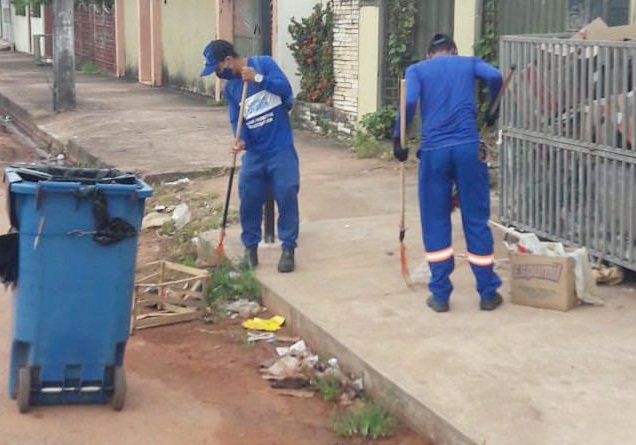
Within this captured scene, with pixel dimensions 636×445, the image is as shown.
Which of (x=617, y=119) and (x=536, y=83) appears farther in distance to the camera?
(x=536, y=83)

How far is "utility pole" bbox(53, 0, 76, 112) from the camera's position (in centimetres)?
A: 1759

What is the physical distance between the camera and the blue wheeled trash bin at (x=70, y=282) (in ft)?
17.1

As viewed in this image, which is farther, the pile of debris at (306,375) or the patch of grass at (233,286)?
the patch of grass at (233,286)

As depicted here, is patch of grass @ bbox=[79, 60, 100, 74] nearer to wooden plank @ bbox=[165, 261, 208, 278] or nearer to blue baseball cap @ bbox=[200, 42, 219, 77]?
wooden plank @ bbox=[165, 261, 208, 278]

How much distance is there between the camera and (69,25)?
1777 cm

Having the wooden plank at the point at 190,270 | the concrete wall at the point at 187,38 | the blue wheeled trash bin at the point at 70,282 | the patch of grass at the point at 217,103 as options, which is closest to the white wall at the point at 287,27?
→ the patch of grass at the point at 217,103

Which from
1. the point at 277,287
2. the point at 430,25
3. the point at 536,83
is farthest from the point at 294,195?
the point at 430,25

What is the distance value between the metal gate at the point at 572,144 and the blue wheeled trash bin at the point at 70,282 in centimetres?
295

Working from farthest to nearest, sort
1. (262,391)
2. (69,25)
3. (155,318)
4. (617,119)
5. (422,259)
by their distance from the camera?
(69,25) → (422,259) → (155,318) → (617,119) → (262,391)

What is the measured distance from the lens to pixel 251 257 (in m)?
7.61

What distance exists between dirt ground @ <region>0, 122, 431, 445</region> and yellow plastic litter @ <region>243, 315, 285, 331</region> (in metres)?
0.08

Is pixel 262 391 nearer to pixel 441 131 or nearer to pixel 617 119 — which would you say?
pixel 441 131

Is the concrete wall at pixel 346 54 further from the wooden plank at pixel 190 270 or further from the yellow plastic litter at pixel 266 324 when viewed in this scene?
the yellow plastic litter at pixel 266 324

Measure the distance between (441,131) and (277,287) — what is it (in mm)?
1657
